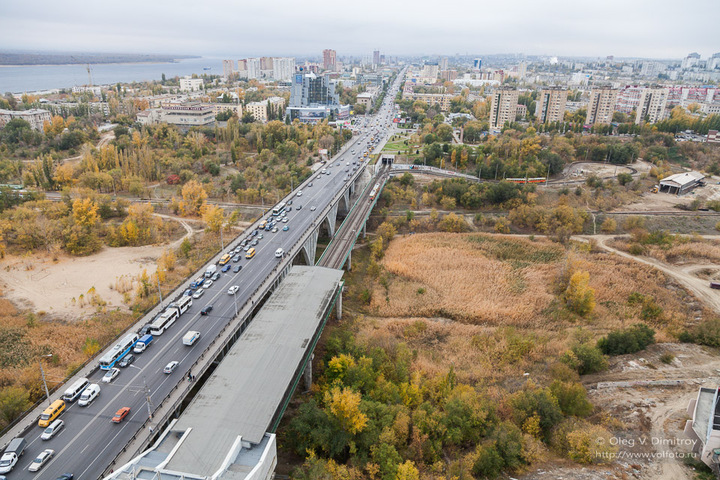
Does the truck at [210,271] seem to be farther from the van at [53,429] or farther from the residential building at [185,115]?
the residential building at [185,115]

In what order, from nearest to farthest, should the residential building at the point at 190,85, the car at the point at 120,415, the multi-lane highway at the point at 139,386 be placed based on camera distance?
the multi-lane highway at the point at 139,386
the car at the point at 120,415
the residential building at the point at 190,85

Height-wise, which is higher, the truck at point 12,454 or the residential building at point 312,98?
the residential building at point 312,98

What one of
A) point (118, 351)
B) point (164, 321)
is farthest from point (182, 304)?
point (118, 351)

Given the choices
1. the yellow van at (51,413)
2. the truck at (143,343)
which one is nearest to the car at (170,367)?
the truck at (143,343)

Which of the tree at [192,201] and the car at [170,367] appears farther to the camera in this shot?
the tree at [192,201]

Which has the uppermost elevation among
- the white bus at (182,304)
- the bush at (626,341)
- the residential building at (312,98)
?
the residential building at (312,98)

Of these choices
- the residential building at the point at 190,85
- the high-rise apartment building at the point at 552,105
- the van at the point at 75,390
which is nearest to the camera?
the van at the point at 75,390

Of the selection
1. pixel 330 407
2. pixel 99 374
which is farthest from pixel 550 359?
pixel 99 374

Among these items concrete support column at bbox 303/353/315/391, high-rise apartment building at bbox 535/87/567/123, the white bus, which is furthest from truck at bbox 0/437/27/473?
high-rise apartment building at bbox 535/87/567/123
